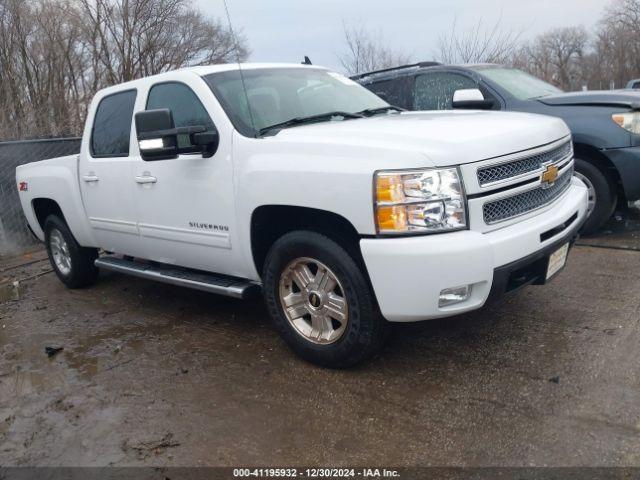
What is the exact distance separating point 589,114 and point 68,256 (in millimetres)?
5280

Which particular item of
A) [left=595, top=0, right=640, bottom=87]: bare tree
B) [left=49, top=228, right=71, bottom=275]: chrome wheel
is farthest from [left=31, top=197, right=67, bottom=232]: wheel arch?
[left=595, top=0, right=640, bottom=87]: bare tree

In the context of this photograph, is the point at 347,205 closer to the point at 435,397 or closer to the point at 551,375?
the point at 435,397

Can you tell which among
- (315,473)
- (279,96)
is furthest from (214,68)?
(315,473)

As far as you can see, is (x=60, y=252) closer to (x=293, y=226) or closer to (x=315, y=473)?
(x=293, y=226)

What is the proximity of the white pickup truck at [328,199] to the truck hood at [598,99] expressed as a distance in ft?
6.38

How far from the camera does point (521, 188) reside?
127 inches

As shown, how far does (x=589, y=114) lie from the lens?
5.60m

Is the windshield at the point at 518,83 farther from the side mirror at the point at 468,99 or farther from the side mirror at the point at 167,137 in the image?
the side mirror at the point at 167,137

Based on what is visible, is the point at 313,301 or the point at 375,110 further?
the point at 375,110

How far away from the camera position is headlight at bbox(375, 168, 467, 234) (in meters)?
2.90

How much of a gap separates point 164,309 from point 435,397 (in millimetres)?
2740

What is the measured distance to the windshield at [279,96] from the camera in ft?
12.6

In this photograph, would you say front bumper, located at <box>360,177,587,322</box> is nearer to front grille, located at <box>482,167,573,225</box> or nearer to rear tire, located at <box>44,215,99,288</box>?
front grille, located at <box>482,167,573,225</box>

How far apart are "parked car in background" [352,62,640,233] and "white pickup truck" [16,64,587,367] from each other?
1627 millimetres
